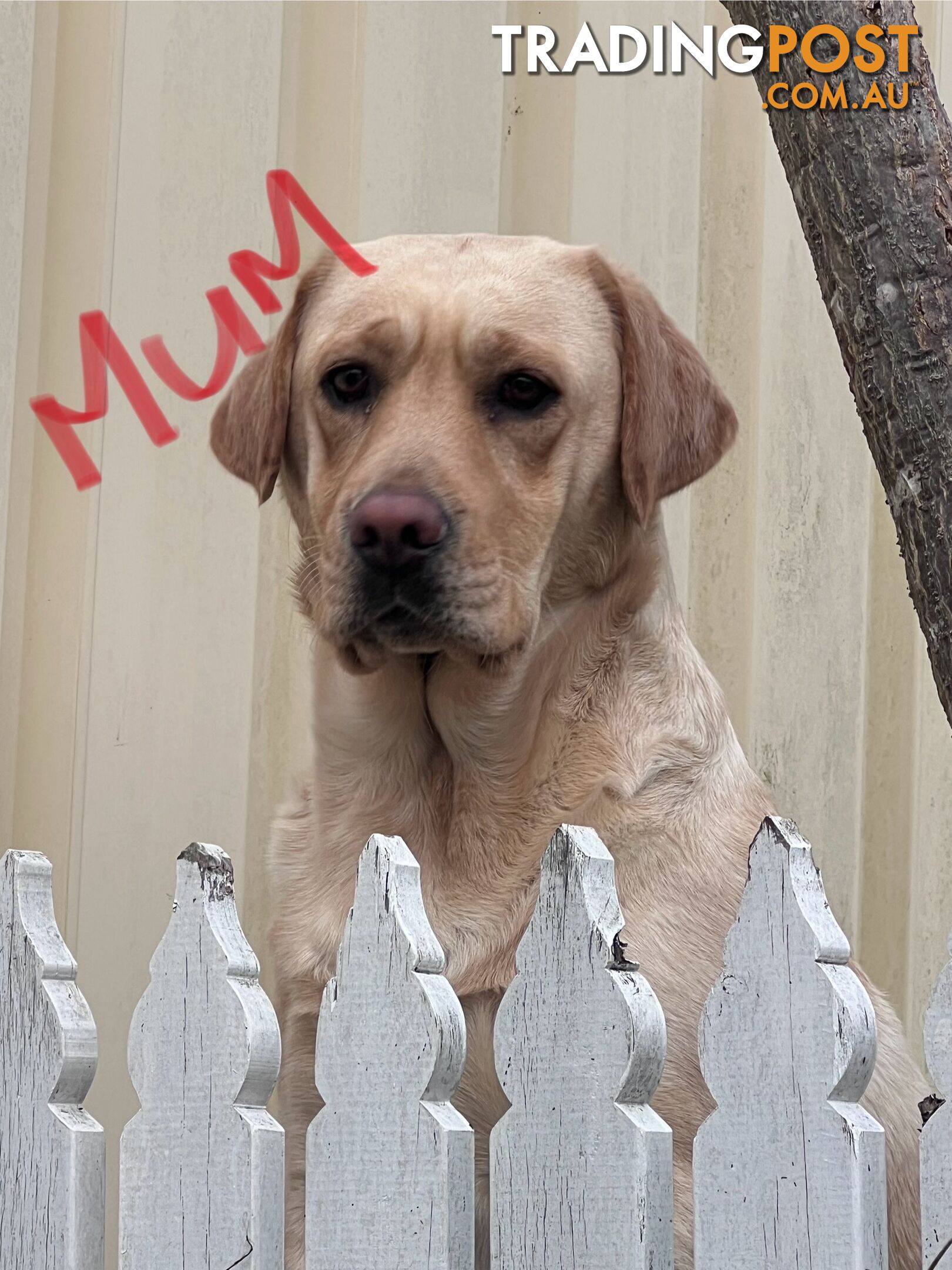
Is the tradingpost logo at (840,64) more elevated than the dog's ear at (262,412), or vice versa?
the tradingpost logo at (840,64)

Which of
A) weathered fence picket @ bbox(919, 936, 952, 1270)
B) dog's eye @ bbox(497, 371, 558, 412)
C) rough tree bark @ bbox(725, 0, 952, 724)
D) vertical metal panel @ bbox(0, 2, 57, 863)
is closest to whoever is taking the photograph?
weathered fence picket @ bbox(919, 936, 952, 1270)

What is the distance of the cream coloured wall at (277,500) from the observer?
9.86 feet

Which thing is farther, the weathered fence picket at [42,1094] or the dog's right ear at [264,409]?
→ the dog's right ear at [264,409]

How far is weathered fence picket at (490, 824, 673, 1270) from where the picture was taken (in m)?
1.42

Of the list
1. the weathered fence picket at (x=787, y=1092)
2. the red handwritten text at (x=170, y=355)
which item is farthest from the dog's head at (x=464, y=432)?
the weathered fence picket at (x=787, y=1092)

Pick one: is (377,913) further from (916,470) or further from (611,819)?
(916,470)

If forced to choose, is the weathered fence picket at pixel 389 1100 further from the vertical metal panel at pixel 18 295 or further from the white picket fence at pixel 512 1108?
the vertical metal panel at pixel 18 295

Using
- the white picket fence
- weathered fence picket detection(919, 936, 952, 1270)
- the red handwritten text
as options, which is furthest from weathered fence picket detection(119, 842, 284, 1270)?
the red handwritten text

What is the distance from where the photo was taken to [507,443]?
246cm

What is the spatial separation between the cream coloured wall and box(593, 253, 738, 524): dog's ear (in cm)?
80

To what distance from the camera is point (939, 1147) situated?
134 centimetres

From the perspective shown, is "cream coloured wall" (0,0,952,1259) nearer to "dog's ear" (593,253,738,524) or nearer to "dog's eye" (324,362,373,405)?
"dog's eye" (324,362,373,405)

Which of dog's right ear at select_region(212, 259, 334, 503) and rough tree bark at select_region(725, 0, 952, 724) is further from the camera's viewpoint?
dog's right ear at select_region(212, 259, 334, 503)

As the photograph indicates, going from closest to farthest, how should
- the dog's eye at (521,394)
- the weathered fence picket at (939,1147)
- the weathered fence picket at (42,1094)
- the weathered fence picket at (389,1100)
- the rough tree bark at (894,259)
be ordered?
the weathered fence picket at (939,1147) < the weathered fence picket at (389,1100) < the weathered fence picket at (42,1094) < the rough tree bark at (894,259) < the dog's eye at (521,394)
